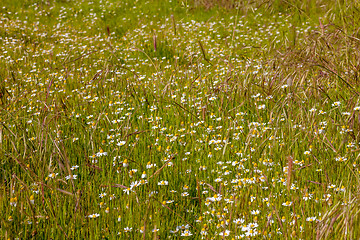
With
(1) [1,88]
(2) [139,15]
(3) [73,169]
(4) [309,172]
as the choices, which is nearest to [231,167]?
(4) [309,172]

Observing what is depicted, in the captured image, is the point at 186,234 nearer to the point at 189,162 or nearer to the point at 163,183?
the point at 163,183

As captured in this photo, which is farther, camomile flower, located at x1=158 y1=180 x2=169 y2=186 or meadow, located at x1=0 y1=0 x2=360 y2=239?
camomile flower, located at x1=158 y1=180 x2=169 y2=186

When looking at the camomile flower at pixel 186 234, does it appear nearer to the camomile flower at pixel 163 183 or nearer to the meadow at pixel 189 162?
the meadow at pixel 189 162

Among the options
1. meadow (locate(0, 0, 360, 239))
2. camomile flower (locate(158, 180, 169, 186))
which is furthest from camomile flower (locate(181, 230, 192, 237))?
camomile flower (locate(158, 180, 169, 186))

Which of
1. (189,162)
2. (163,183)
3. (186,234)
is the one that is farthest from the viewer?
(189,162)

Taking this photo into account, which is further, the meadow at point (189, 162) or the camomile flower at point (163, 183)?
the camomile flower at point (163, 183)

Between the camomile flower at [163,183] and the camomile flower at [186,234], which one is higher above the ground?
the camomile flower at [163,183]

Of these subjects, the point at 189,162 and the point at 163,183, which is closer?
the point at 163,183

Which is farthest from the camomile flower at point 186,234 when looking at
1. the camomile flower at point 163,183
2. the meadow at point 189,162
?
the camomile flower at point 163,183

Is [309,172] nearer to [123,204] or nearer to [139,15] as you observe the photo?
[123,204]

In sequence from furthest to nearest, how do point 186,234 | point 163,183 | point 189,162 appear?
point 189,162
point 163,183
point 186,234

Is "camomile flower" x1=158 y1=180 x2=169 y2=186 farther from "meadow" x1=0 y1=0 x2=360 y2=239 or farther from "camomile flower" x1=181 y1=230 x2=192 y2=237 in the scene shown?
"camomile flower" x1=181 y1=230 x2=192 y2=237

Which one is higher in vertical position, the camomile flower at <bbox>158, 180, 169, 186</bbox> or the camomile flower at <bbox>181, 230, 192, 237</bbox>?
the camomile flower at <bbox>158, 180, 169, 186</bbox>

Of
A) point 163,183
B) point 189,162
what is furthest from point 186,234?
point 189,162
